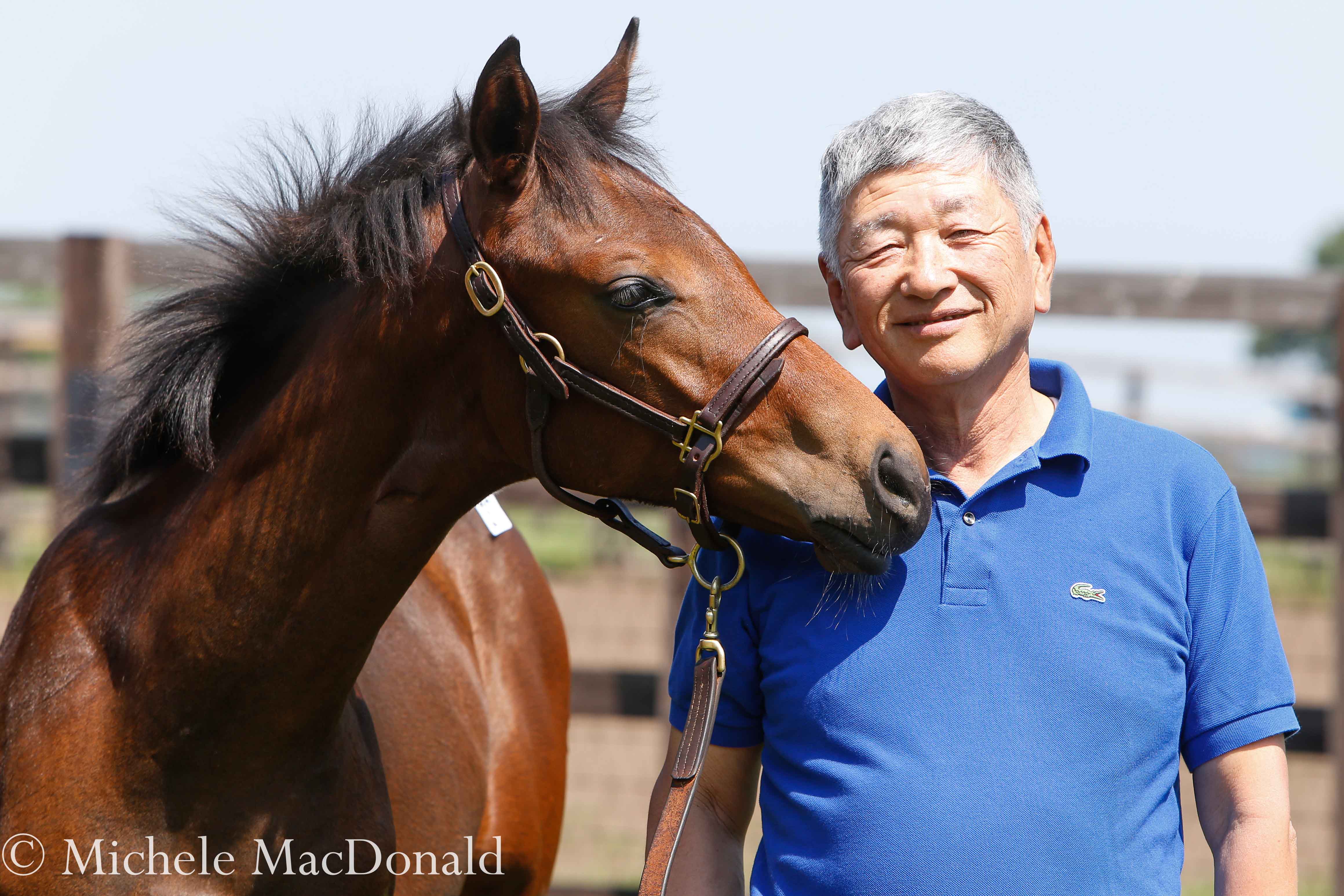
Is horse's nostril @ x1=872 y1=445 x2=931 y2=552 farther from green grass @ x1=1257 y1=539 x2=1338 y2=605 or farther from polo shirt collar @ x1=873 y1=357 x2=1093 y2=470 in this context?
green grass @ x1=1257 y1=539 x2=1338 y2=605

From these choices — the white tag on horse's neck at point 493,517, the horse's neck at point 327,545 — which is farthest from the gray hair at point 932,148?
the white tag on horse's neck at point 493,517

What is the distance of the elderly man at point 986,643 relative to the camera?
5.30 ft

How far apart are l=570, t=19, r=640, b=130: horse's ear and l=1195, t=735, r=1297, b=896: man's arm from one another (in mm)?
1354

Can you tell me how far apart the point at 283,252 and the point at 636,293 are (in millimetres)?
736

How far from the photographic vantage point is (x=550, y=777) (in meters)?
3.31

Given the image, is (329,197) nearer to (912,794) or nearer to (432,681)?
(432,681)

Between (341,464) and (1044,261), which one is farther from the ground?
(1044,261)

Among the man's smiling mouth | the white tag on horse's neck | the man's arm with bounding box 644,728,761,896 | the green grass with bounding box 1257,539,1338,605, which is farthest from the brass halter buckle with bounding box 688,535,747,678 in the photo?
the green grass with bounding box 1257,539,1338,605

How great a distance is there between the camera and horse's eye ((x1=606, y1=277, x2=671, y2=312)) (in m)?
1.78

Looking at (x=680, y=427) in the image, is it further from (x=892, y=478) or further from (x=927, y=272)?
(x=927, y=272)

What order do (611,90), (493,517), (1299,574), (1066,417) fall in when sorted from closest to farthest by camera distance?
(1066,417) < (611,90) < (493,517) < (1299,574)

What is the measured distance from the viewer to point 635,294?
1.78 meters

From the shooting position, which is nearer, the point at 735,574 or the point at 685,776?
the point at 685,776

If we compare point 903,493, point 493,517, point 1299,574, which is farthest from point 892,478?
point 1299,574
